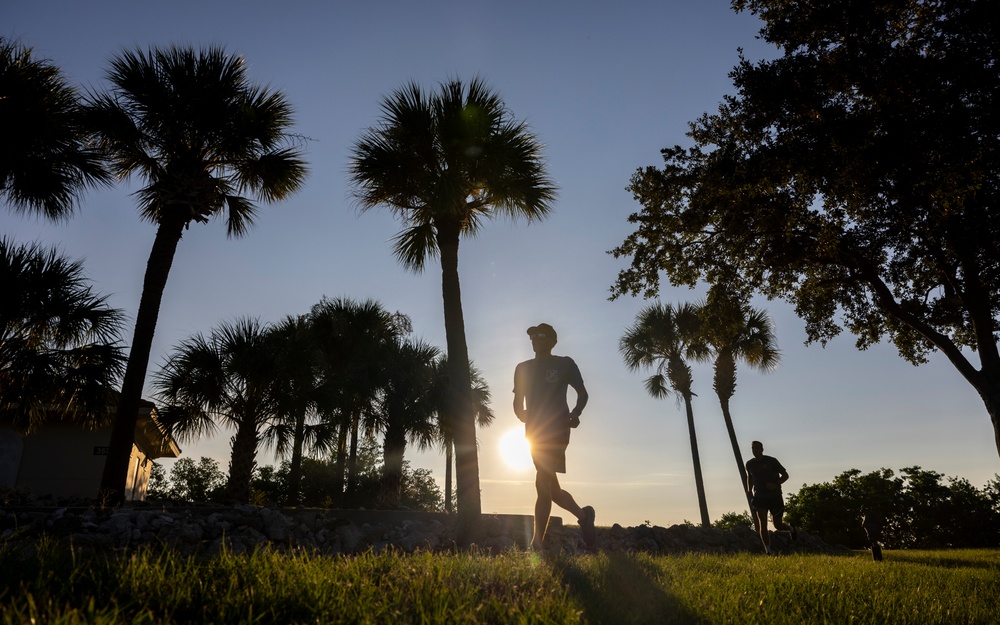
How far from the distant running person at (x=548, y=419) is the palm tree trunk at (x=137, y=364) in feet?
25.7

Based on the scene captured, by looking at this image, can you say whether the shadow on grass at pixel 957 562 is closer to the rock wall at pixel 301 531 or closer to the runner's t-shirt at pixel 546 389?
the rock wall at pixel 301 531

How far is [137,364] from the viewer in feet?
36.0

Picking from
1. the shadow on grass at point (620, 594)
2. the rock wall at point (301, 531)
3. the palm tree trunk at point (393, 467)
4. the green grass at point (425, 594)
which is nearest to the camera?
the green grass at point (425, 594)

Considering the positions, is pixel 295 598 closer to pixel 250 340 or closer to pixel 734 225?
pixel 734 225

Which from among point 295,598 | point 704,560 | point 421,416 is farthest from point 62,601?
point 421,416

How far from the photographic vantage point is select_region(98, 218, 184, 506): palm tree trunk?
10.2m

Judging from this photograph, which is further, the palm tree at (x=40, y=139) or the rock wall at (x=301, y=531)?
the palm tree at (x=40, y=139)

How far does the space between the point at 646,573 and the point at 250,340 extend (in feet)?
45.7

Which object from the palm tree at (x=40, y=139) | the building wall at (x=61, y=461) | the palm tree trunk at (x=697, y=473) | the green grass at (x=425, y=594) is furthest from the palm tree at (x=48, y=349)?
the palm tree trunk at (x=697, y=473)

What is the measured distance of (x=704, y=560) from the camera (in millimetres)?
5914

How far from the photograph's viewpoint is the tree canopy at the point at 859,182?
865cm

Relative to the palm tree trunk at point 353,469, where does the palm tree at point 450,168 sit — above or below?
above

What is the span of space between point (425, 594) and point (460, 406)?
6921 millimetres

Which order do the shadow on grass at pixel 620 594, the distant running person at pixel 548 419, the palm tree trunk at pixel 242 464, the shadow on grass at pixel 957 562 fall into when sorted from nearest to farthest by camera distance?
the shadow on grass at pixel 620 594 < the distant running person at pixel 548 419 < the shadow on grass at pixel 957 562 < the palm tree trunk at pixel 242 464
